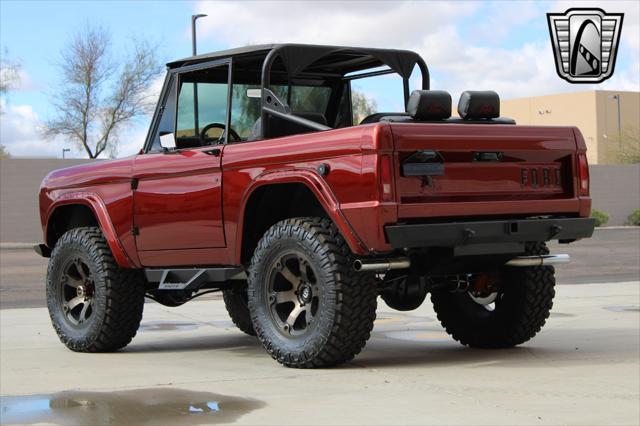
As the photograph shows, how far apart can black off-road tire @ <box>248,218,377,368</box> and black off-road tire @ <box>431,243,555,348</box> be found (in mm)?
1397

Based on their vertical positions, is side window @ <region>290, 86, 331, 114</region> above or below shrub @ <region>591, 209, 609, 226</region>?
above

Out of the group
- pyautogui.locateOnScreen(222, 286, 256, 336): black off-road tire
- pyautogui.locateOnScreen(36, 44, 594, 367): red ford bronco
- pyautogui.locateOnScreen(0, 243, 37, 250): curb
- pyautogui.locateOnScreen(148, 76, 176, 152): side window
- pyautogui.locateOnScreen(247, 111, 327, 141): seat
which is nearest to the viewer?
pyautogui.locateOnScreen(36, 44, 594, 367): red ford bronco

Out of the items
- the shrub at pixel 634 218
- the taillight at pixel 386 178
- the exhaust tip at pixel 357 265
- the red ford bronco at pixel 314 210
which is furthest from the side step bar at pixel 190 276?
the shrub at pixel 634 218

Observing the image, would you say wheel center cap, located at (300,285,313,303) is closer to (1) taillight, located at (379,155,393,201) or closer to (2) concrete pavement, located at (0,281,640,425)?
(2) concrete pavement, located at (0,281,640,425)

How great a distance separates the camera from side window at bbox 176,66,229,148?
8883 millimetres

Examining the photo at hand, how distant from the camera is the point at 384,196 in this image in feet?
23.1

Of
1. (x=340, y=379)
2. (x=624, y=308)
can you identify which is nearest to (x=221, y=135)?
(x=340, y=379)

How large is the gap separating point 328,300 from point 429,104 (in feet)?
5.18

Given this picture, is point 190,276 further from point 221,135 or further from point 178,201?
point 221,135

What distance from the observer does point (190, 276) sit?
8.76 meters

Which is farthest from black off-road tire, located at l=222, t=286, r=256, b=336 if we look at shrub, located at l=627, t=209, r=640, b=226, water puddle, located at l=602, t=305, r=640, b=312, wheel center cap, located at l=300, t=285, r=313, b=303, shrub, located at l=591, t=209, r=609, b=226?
shrub, located at l=627, t=209, r=640, b=226

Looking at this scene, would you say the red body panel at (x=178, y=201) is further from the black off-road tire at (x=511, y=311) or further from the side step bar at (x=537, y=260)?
the side step bar at (x=537, y=260)

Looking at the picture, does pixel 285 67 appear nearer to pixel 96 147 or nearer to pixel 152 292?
pixel 152 292

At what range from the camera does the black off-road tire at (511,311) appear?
848 cm
